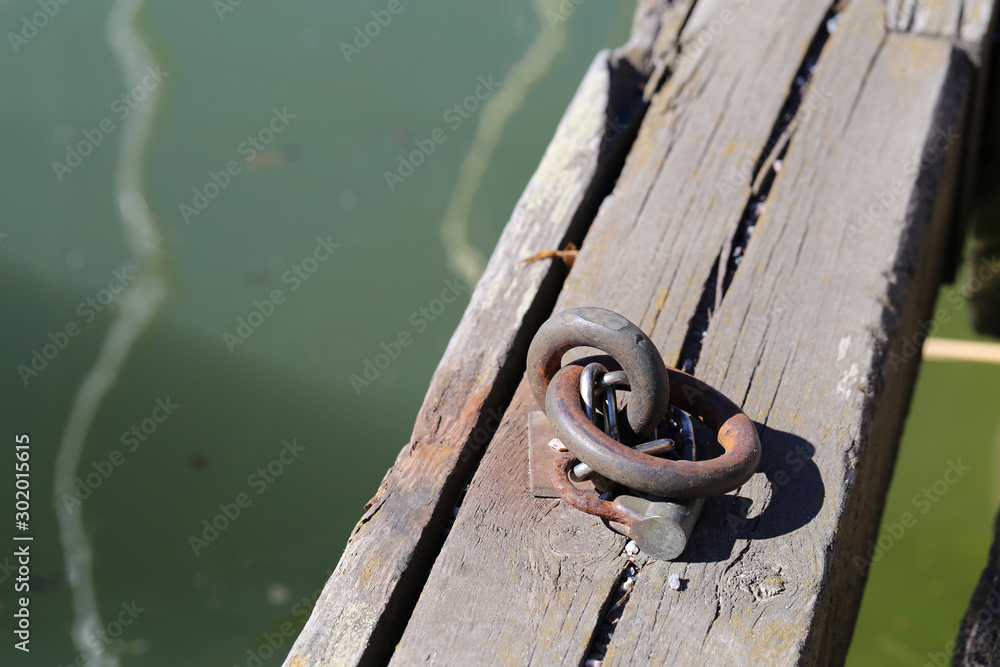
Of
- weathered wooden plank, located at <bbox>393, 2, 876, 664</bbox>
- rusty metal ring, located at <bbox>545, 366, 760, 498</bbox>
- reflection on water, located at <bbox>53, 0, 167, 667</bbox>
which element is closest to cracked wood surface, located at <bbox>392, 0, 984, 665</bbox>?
weathered wooden plank, located at <bbox>393, 2, 876, 664</bbox>

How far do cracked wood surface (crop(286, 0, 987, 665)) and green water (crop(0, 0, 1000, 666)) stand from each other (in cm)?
164

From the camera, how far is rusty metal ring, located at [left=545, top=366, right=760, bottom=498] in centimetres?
114

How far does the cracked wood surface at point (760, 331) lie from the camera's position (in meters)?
1.16

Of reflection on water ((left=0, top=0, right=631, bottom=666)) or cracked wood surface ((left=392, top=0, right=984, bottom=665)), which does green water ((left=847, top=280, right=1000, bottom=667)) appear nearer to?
cracked wood surface ((left=392, top=0, right=984, bottom=665))

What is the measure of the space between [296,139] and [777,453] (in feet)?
9.18

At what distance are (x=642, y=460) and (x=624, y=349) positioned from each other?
0.50ft

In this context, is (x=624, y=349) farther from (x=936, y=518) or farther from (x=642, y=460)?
(x=936, y=518)

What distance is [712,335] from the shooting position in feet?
4.95

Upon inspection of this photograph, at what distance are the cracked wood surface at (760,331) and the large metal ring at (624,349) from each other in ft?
0.60

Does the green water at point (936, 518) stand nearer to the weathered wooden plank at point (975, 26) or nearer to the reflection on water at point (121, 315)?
the weathered wooden plank at point (975, 26)

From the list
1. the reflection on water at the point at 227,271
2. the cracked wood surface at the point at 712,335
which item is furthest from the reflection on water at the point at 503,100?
the cracked wood surface at the point at 712,335

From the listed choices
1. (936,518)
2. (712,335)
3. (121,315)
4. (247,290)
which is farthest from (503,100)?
(936,518)

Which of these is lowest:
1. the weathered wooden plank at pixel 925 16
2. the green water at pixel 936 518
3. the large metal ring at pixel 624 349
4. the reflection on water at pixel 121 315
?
the green water at pixel 936 518

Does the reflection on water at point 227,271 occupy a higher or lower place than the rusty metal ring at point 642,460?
lower
